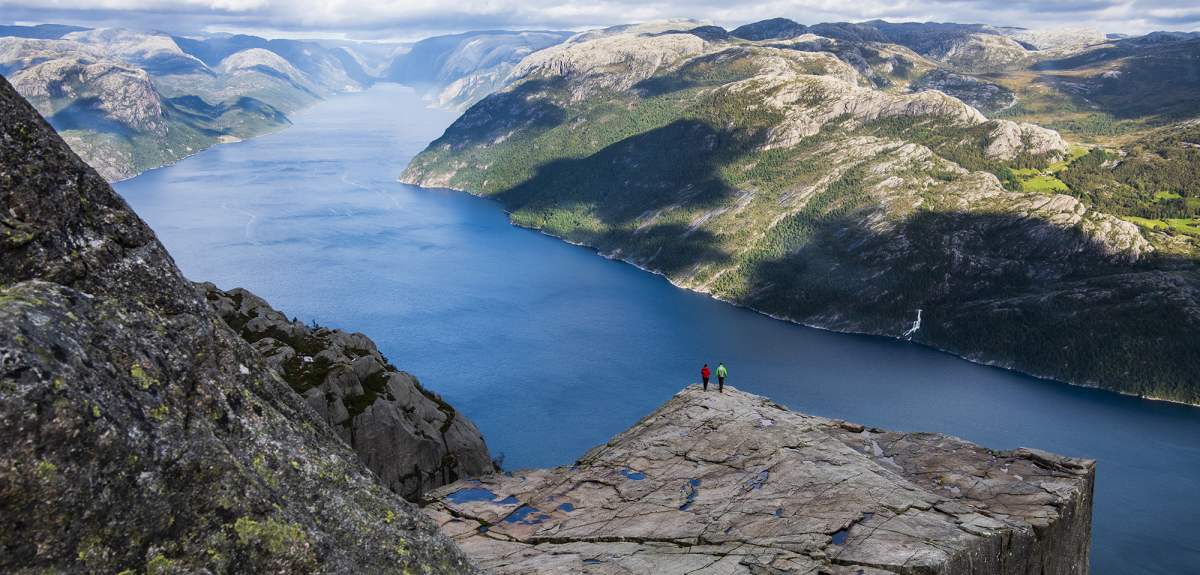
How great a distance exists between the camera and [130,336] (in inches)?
541

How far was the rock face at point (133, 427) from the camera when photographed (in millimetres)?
11305

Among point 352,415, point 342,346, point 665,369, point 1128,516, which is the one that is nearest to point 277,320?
point 342,346

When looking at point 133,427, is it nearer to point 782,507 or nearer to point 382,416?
point 782,507

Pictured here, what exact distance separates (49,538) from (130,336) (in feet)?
12.6

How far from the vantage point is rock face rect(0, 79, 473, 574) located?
1130 centimetres

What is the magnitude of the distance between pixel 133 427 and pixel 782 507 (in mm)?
29698

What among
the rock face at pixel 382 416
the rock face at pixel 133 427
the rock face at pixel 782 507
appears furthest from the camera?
the rock face at pixel 382 416

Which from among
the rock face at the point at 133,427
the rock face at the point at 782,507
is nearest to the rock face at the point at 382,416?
the rock face at the point at 782,507

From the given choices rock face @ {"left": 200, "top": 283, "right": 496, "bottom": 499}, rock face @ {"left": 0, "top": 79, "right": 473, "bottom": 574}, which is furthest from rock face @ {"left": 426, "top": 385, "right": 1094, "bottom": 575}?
rock face @ {"left": 0, "top": 79, "right": 473, "bottom": 574}

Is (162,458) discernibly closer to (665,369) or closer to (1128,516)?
(1128,516)

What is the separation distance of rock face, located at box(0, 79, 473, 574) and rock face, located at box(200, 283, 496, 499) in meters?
40.5

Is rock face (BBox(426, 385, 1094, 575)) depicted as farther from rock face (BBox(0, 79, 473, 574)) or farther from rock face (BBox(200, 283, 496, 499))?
rock face (BBox(0, 79, 473, 574))

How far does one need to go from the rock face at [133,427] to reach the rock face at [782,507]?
1674 cm

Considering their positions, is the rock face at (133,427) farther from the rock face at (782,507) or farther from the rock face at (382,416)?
the rock face at (382,416)
